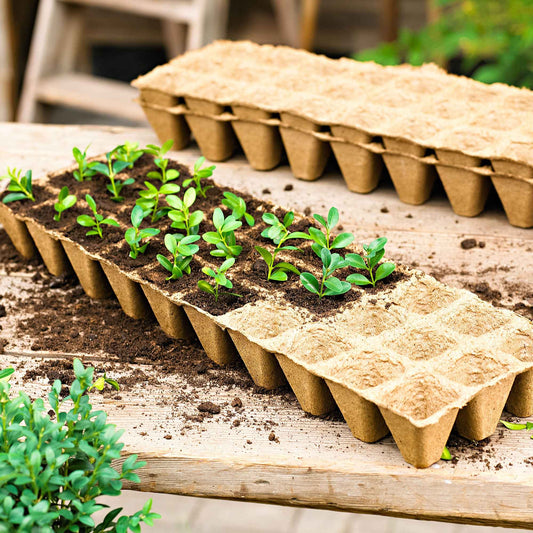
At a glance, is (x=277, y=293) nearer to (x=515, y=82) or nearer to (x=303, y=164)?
(x=303, y=164)

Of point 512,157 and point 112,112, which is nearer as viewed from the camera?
point 512,157

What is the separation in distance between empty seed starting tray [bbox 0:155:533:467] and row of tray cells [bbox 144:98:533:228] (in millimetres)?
371

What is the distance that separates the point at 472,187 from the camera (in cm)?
167

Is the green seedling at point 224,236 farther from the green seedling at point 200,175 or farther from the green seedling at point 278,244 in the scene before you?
the green seedling at point 200,175

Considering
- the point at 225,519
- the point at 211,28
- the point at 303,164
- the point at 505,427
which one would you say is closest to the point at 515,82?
the point at 211,28

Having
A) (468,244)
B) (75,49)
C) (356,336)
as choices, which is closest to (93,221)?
(356,336)

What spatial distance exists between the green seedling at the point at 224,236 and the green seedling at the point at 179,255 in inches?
1.3

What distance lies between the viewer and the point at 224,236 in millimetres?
1363

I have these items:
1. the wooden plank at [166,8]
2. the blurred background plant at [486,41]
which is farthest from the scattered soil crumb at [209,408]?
the blurred background plant at [486,41]

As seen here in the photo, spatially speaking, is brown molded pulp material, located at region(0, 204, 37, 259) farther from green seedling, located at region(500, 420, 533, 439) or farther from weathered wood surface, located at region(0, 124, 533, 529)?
green seedling, located at region(500, 420, 533, 439)

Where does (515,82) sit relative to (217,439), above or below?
above

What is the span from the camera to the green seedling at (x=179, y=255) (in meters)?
1.31

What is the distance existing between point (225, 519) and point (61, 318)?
1.63 m

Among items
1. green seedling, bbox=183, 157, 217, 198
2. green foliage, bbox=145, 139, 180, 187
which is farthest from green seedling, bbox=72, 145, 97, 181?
green seedling, bbox=183, 157, 217, 198
